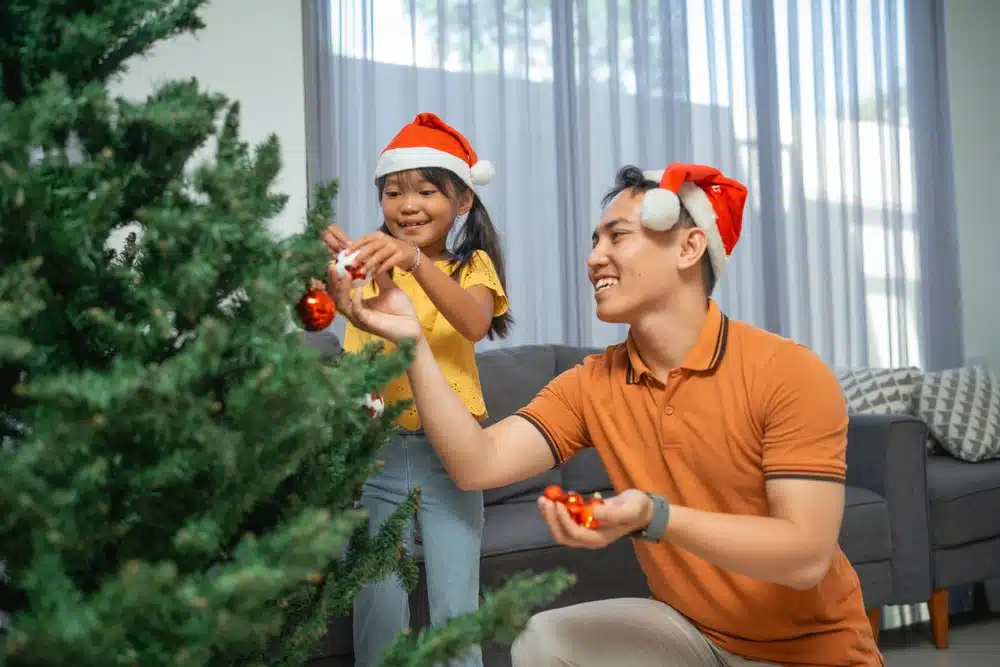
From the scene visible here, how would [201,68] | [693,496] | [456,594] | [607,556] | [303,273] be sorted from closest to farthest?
[303,273] < [693,496] < [456,594] < [607,556] < [201,68]

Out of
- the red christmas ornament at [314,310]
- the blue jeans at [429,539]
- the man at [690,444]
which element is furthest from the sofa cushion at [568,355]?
the red christmas ornament at [314,310]

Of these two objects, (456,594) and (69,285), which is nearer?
(69,285)

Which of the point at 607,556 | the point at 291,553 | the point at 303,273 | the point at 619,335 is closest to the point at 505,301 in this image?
the point at 607,556

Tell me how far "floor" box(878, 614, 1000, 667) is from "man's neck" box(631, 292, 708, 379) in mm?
1858

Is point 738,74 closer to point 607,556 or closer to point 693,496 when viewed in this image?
point 607,556

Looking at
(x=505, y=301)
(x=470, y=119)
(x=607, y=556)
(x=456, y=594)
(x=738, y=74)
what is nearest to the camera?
(x=456, y=594)

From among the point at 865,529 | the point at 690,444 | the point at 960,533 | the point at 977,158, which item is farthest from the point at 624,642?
the point at 977,158

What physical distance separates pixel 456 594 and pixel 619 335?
2.47 meters

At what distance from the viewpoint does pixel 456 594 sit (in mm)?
Answer: 1661

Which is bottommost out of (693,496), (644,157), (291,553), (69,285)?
(693,496)

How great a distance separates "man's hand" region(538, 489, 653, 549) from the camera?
3.26 ft

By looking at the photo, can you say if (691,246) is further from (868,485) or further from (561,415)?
(868,485)

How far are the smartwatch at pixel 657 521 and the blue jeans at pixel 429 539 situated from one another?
635 millimetres

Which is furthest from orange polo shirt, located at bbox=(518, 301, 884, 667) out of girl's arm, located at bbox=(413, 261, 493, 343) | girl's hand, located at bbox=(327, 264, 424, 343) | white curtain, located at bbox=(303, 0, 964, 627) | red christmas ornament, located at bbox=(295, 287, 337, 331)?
white curtain, located at bbox=(303, 0, 964, 627)
